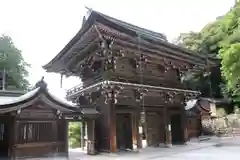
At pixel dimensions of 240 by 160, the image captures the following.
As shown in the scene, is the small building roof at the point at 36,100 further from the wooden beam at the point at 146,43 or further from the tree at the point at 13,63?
the tree at the point at 13,63

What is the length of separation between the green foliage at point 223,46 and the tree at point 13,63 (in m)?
21.9

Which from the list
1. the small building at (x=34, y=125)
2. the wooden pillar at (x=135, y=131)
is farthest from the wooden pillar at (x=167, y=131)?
the small building at (x=34, y=125)

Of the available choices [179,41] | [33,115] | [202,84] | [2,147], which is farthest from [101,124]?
Result: [179,41]

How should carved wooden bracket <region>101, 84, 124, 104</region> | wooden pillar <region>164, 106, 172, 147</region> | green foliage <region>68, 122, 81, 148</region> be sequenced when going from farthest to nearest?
1. green foliage <region>68, 122, 81, 148</region>
2. wooden pillar <region>164, 106, 172, 147</region>
3. carved wooden bracket <region>101, 84, 124, 104</region>

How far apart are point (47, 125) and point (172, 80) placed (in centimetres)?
889

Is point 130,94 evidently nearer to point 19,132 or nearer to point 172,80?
point 172,80

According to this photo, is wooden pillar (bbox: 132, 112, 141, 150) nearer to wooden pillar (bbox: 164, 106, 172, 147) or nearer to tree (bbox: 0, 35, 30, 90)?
wooden pillar (bbox: 164, 106, 172, 147)

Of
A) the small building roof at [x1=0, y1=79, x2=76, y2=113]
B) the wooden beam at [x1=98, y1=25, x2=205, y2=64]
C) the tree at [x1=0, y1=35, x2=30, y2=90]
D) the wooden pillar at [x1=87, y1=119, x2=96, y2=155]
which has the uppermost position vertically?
the tree at [x1=0, y1=35, x2=30, y2=90]

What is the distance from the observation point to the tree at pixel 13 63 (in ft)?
96.2

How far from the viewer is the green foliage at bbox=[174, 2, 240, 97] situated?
12102 millimetres

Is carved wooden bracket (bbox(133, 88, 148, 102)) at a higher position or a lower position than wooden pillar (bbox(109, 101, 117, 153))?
higher

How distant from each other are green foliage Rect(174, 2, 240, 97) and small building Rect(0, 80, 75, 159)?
836 cm

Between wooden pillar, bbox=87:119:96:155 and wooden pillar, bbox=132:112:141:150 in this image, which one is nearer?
wooden pillar, bbox=132:112:141:150

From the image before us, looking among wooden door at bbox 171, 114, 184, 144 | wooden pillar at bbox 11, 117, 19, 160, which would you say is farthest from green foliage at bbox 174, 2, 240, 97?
wooden pillar at bbox 11, 117, 19, 160
